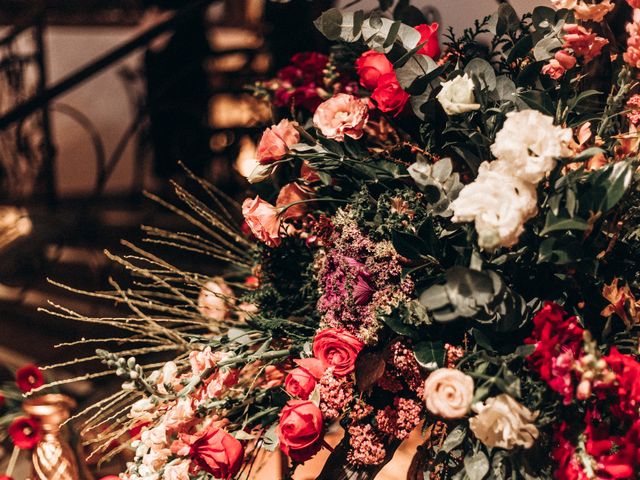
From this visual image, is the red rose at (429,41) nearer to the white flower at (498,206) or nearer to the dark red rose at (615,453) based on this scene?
the white flower at (498,206)

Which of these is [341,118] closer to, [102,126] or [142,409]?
[142,409]

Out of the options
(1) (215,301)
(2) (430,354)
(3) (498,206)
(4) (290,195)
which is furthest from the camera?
(1) (215,301)

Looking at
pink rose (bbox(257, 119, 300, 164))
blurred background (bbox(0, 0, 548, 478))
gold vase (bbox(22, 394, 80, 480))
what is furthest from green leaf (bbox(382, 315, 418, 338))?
blurred background (bbox(0, 0, 548, 478))

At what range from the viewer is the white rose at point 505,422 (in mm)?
796

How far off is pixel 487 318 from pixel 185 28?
10.5ft

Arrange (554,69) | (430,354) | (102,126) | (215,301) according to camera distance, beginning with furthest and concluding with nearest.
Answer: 1. (102,126)
2. (215,301)
3. (554,69)
4. (430,354)

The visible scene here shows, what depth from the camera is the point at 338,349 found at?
3.15 feet

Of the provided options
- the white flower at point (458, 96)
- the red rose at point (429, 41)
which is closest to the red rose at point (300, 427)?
the white flower at point (458, 96)

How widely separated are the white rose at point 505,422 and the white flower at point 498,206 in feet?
0.64

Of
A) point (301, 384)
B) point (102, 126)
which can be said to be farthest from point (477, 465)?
point (102, 126)

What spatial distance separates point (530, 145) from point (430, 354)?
1.02ft

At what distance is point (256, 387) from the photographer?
1.16 meters

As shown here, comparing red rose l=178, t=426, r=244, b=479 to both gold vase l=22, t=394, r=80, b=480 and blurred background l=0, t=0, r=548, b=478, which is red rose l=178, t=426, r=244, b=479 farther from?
blurred background l=0, t=0, r=548, b=478

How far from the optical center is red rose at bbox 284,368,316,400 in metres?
0.98
